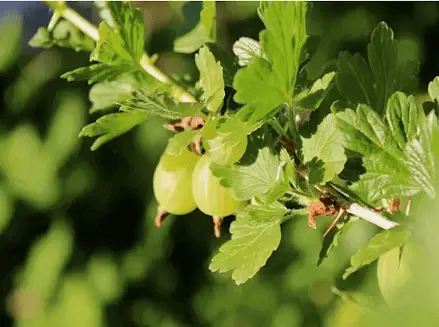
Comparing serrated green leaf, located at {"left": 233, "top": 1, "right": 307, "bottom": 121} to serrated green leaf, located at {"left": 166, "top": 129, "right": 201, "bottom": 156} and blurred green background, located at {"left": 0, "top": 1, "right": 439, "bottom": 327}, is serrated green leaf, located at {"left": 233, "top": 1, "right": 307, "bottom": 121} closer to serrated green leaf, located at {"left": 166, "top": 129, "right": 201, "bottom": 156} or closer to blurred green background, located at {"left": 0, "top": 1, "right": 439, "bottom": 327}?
serrated green leaf, located at {"left": 166, "top": 129, "right": 201, "bottom": 156}

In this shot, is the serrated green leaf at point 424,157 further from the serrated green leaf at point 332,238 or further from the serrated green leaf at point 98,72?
the serrated green leaf at point 98,72

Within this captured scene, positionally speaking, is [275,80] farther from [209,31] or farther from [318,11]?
[318,11]

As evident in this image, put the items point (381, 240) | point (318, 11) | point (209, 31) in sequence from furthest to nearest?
point (318, 11)
point (209, 31)
point (381, 240)

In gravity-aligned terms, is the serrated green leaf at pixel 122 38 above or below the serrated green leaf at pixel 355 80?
above

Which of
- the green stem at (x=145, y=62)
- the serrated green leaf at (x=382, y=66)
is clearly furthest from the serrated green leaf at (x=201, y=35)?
the serrated green leaf at (x=382, y=66)

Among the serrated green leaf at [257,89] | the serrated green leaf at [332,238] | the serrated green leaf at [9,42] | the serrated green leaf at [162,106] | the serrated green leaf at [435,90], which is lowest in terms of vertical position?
the serrated green leaf at [9,42]

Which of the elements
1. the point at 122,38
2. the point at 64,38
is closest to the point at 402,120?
the point at 122,38

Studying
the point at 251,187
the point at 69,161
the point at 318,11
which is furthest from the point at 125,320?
the point at 251,187
